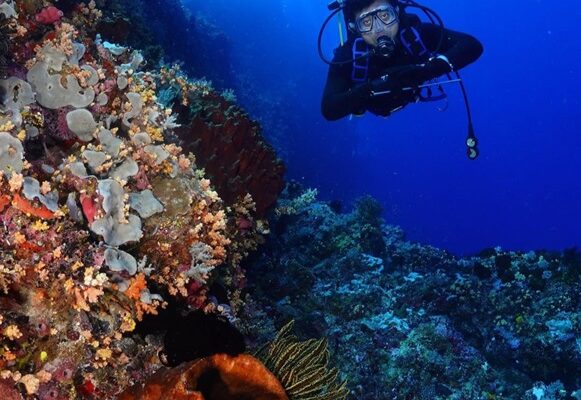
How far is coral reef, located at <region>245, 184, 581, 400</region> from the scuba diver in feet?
5.60

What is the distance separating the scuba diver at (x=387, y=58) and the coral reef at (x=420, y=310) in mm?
1708

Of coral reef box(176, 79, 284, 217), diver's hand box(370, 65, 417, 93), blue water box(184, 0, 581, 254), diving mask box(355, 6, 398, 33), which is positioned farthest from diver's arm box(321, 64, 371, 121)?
blue water box(184, 0, 581, 254)

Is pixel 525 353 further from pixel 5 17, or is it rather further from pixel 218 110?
pixel 5 17

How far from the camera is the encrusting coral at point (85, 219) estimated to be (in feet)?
7.44

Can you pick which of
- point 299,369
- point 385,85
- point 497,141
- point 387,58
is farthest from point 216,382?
point 497,141

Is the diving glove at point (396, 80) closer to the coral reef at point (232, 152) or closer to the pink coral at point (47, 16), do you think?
the coral reef at point (232, 152)

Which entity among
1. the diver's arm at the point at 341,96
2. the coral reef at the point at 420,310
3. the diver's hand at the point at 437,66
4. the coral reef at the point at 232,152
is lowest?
the coral reef at the point at 420,310

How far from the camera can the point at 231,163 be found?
16.5 feet

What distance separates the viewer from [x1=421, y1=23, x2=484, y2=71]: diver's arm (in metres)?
6.65

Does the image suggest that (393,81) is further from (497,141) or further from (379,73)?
(497,141)

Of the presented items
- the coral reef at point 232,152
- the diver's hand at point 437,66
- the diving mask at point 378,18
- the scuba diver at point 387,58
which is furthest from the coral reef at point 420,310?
the diving mask at point 378,18

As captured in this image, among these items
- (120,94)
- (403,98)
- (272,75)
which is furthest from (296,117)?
(120,94)

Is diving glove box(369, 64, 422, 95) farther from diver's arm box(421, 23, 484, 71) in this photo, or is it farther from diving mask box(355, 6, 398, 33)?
diving mask box(355, 6, 398, 33)

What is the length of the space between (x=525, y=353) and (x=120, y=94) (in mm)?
7893
